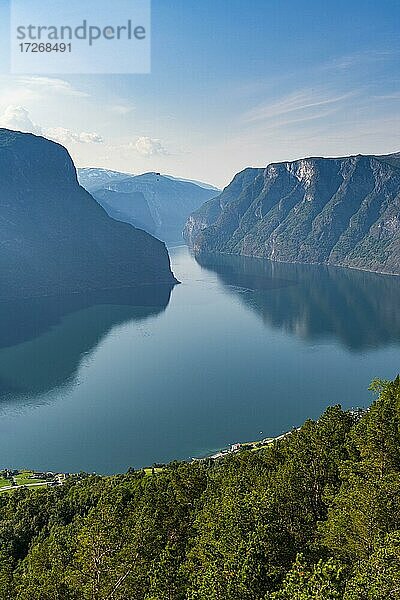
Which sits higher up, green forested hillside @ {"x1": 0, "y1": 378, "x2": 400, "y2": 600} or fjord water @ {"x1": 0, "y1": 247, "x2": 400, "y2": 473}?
green forested hillside @ {"x1": 0, "y1": 378, "x2": 400, "y2": 600}

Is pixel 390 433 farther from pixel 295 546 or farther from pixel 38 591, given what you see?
pixel 38 591

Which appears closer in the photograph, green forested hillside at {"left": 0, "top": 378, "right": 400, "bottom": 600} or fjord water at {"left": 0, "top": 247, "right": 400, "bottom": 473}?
green forested hillside at {"left": 0, "top": 378, "right": 400, "bottom": 600}

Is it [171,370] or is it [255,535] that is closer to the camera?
[255,535]

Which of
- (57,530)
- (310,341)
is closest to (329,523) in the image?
(57,530)

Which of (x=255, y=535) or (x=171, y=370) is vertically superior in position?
(x=255, y=535)
